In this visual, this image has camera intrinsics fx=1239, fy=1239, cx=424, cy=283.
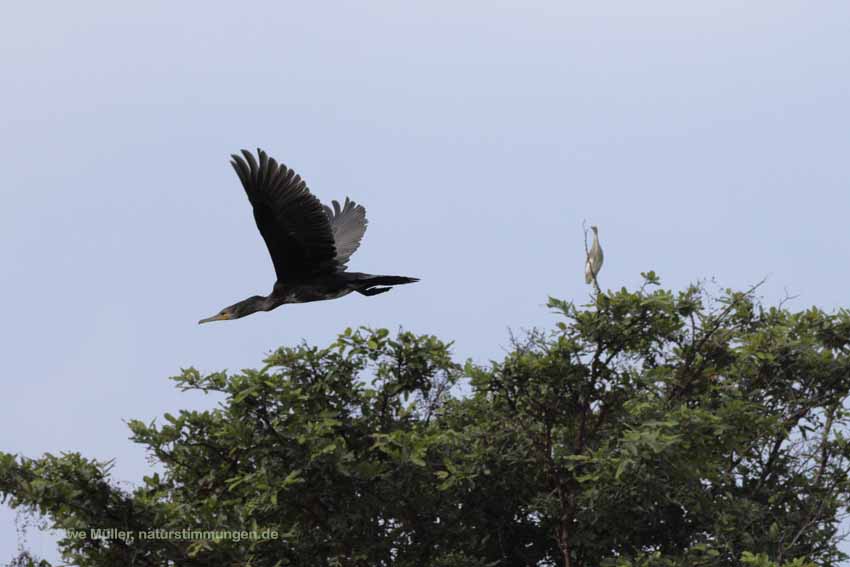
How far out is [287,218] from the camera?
33.2 ft

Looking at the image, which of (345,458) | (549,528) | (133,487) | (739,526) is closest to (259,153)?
(345,458)

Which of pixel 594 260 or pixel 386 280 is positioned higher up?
pixel 594 260

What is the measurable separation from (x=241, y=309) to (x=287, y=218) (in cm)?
146

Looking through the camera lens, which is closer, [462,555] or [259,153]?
[259,153]

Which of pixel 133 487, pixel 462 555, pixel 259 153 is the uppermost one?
pixel 259 153

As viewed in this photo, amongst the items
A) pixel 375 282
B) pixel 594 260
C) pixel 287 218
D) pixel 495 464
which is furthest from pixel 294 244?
pixel 594 260

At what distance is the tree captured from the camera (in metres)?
10.5

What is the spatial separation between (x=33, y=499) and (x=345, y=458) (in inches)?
A: 104

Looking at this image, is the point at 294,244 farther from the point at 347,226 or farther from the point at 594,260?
the point at 594,260

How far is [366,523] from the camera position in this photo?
11086 millimetres

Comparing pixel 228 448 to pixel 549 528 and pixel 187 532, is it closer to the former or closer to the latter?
pixel 187 532

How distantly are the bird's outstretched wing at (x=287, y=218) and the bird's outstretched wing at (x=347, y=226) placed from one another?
570 millimetres

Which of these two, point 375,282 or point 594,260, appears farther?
point 594,260

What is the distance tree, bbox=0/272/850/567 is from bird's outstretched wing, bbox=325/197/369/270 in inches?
35.2
